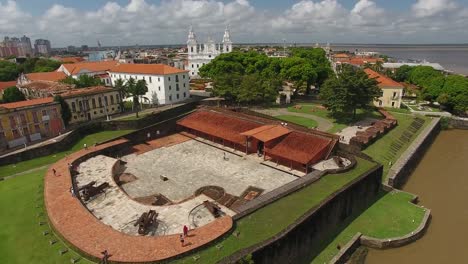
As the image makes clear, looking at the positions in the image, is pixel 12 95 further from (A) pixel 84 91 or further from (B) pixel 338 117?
(B) pixel 338 117

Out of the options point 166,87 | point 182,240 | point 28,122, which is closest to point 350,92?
point 166,87

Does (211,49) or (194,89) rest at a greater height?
(211,49)

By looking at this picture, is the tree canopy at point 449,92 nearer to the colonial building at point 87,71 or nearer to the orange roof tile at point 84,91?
the orange roof tile at point 84,91

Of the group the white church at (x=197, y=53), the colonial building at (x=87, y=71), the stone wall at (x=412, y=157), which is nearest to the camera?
the stone wall at (x=412, y=157)

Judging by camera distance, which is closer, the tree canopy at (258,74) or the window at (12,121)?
the window at (12,121)

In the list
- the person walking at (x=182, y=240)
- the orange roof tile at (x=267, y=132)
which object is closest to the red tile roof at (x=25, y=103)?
the orange roof tile at (x=267, y=132)

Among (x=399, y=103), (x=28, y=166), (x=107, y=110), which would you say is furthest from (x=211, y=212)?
(x=399, y=103)

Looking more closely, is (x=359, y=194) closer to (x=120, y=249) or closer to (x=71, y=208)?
(x=120, y=249)
